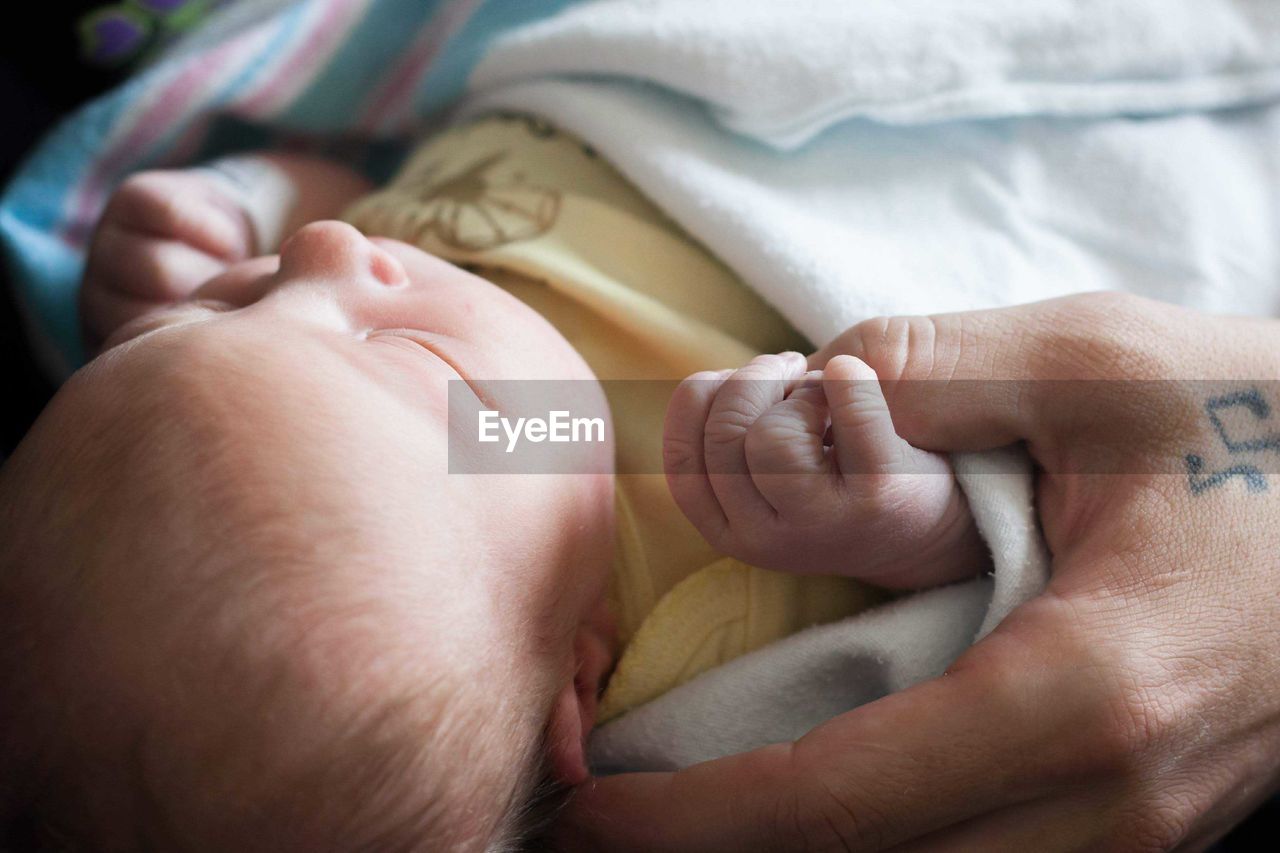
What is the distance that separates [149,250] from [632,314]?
57cm

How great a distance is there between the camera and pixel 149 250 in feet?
3.44

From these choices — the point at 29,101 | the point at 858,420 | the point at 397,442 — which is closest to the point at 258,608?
the point at 397,442

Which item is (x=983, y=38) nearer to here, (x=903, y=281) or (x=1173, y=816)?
(x=903, y=281)

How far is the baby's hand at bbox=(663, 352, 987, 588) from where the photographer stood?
66 cm

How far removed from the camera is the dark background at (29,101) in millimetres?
1161

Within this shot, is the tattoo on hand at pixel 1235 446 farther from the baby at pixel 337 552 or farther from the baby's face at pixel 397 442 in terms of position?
the baby's face at pixel 397 442

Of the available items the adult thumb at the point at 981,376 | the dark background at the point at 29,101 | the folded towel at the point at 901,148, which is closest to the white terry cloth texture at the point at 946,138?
the folded towel at the point at 901,148

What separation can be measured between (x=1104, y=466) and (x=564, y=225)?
1.93ft

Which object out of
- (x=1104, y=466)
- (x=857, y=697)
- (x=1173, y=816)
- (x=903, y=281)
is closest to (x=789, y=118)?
(x=903, y=281)

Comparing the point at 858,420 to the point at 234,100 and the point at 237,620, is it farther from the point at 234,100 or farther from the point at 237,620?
the point at 234,100

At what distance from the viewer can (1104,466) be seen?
2.40 feet

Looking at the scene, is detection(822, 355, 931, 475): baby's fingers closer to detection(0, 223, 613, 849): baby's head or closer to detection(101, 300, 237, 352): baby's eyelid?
detection(0, 223, 613, 849): baby's head

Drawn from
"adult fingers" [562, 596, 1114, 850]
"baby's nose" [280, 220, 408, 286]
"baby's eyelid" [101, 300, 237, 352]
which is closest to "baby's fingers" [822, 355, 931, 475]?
"adult fingers" [562, 596, 1114, 850]

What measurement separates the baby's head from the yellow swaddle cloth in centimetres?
18
